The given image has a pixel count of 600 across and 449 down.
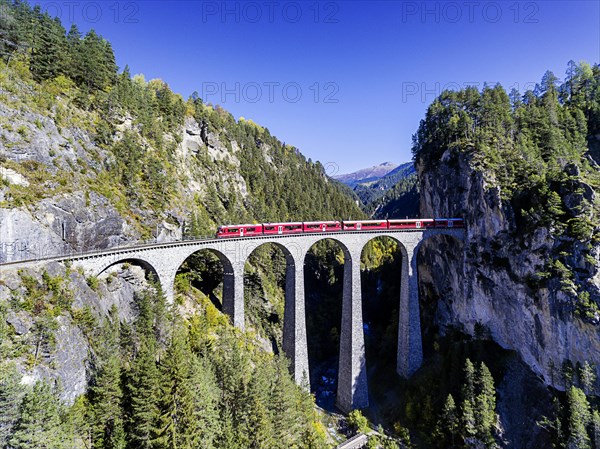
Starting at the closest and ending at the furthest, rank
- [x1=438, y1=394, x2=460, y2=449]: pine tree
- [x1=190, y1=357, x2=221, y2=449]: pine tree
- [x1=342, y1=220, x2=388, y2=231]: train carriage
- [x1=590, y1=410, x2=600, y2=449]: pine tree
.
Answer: [x1=190, y1=357, x2=221, y2=449]: pine tree, [x1=590, y1=410, x2=600, y2=449]: pine tree, [x1=438, y1=394, x2=460, y2=449]: pine tree, [x1=342, y1=220, x2=388, y2=231]: train carriage

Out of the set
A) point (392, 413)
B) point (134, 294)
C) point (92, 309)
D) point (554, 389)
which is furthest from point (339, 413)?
point (92, 309)

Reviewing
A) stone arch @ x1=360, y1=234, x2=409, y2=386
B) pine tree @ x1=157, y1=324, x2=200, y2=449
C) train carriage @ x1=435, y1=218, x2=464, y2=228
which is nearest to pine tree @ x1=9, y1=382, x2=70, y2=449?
pine tree @ x1=157, y1=324, x2=200, y2=449

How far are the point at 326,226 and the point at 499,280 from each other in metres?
20.3

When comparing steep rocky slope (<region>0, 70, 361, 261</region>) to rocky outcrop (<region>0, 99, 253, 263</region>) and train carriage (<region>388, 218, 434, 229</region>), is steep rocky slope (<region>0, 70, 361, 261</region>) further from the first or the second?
train carriage (<region>388, 218, 434, 229</region>)

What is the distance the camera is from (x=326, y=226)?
3909cm

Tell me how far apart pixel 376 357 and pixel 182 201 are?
3707cm

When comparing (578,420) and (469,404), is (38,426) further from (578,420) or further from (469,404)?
(578,420)

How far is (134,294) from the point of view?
29.7m

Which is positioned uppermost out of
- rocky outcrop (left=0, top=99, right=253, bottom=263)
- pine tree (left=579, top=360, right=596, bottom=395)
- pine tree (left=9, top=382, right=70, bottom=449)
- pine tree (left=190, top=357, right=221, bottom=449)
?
rocky outcrop (left=0, top=99, right=253, bottom=263)

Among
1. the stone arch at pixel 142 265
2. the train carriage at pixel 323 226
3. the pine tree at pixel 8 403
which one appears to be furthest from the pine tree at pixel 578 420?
the pine tree at pixel 8 403

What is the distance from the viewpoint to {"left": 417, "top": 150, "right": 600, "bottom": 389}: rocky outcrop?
29.3 meters

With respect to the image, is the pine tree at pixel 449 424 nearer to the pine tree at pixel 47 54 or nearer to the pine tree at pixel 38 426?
the pine tree at pixel 38 426

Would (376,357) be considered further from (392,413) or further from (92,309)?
(92,309)

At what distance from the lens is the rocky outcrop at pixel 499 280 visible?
96.3 ft
